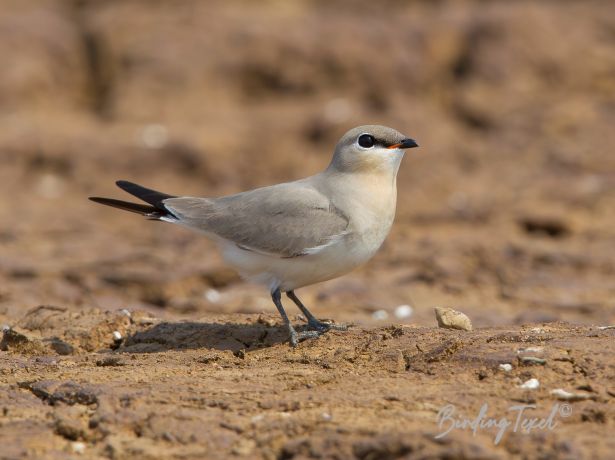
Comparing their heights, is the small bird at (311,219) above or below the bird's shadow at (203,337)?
above

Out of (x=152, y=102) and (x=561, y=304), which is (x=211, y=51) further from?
(x=561, y=304)

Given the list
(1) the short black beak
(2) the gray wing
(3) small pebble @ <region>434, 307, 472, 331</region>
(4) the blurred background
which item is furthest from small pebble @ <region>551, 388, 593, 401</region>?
(4) the blurred background

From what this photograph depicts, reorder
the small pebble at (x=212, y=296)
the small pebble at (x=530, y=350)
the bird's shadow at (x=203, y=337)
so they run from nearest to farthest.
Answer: the small pebble at (x=530, y=350) < the bird's shadow at (x=203, y=337) < the small pebble at (x=212, y=296)

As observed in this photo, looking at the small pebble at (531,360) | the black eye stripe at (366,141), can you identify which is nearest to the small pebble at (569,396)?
the small pebble at (531,360)

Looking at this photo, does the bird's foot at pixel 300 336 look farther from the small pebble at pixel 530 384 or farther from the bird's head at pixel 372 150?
the small pebble at pixel 530 384

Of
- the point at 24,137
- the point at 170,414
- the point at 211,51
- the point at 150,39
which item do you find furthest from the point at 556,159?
the point at 170,414

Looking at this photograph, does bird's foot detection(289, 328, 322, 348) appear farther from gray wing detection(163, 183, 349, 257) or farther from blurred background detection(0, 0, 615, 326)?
blurred background detection(0, 0, 615, 326)

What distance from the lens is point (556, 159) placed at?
13.5 m

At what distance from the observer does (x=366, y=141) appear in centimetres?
649

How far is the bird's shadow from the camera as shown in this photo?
239 inches

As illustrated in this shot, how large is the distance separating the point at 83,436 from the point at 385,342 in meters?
2.02

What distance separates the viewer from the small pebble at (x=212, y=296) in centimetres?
905

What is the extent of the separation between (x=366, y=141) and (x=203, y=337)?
71.1 inches

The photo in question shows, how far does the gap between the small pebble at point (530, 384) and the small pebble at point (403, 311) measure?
3617 mm
